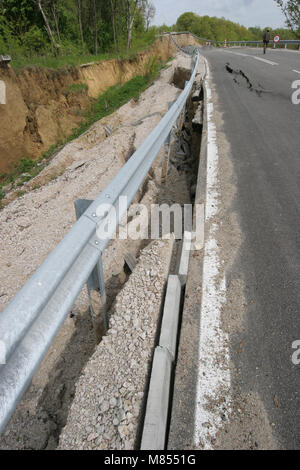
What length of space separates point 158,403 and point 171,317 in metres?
0.61

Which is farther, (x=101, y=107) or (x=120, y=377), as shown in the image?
(x=101, y=107)

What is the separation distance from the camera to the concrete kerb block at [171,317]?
1.85 metres

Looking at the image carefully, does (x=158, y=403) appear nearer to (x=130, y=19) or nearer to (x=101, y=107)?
(x=101, y=107)

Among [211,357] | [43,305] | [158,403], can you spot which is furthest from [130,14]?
[158,403]

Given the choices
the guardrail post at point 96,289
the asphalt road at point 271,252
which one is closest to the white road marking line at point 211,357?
the asphalt road at point 271,252

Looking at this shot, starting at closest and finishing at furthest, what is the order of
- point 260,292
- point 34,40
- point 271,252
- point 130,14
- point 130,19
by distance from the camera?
point 260,292 → point 271,252 → point 34,40 → point 130,19 → point 130,14

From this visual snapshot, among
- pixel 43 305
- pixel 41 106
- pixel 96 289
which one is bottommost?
pixel 96 289

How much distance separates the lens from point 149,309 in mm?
2135

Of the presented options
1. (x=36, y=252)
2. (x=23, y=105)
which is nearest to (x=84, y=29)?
(x=23, y=105)

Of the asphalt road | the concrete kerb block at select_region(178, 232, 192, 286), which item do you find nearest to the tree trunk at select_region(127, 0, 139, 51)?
the asphalt road

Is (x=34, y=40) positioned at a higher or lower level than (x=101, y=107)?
higher

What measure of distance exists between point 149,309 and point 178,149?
15.4 ft

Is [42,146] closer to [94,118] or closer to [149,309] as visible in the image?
[94,118]

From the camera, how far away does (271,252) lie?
2.67 metres
